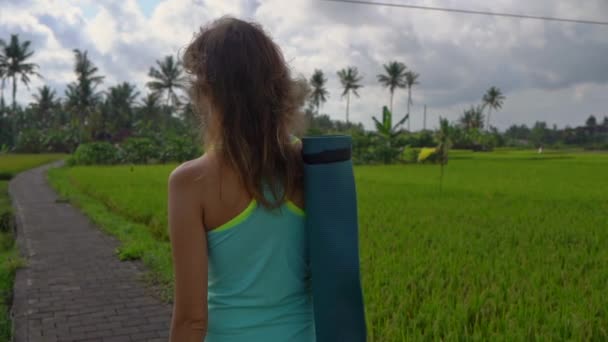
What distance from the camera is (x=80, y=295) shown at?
14.9ft

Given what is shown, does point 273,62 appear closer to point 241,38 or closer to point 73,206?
point 241,38

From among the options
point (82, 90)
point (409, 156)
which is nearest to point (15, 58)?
point (82, 90)

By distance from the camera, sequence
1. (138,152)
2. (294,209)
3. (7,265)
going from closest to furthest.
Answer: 1. (294,209)
2. (7,265)
3. (138,152)

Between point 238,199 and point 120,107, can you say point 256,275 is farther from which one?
point 120,107

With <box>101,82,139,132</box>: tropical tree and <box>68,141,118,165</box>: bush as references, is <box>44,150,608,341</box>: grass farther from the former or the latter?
<box>101,82,139,132</box>: tropical tree

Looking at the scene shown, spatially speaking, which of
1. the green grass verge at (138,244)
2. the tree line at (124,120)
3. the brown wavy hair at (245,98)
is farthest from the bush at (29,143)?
the brown wavy hair at (245,98)

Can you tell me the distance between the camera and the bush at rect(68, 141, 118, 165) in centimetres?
3030

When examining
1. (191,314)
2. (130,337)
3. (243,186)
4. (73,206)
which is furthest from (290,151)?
(73,206)

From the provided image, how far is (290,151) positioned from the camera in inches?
44.7

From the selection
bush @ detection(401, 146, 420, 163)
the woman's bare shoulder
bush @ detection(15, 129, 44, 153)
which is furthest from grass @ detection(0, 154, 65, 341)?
bush @ detection(15, 129, 44, 153)

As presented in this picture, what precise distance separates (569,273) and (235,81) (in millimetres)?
4062

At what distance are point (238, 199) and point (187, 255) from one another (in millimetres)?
144

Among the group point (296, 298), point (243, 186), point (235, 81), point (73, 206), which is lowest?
point (73, 206)

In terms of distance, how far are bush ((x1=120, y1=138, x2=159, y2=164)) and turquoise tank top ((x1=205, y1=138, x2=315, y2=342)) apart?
33484mm
